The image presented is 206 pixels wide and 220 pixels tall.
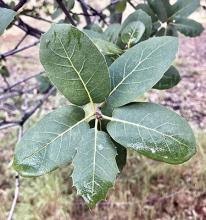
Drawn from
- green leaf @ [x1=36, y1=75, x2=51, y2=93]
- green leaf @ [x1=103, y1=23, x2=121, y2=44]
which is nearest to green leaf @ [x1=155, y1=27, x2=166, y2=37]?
green leaf @ [x1=103, y1=23, x2=121, y2=44]

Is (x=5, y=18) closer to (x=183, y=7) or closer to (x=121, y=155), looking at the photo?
(x=121, y=155)

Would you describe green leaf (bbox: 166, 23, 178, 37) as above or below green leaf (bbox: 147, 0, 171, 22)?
below

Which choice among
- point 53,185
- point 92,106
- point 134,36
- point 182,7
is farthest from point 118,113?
point 53,185

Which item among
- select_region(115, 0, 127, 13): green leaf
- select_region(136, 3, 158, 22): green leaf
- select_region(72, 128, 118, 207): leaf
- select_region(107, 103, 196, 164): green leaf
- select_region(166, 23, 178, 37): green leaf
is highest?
select_region(107, 103, 196, 164): green leaf

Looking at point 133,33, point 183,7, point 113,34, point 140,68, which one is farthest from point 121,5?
point 140,68

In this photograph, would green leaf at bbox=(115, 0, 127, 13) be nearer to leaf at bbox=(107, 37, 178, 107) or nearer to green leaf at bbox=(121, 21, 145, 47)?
green leaf at bbox=(121, 21, 145, 47)

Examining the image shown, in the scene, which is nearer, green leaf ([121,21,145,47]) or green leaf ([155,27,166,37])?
green leaf ([121,21,145,47])

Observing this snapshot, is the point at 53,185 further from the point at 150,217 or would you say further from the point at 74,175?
the point at 74,175
